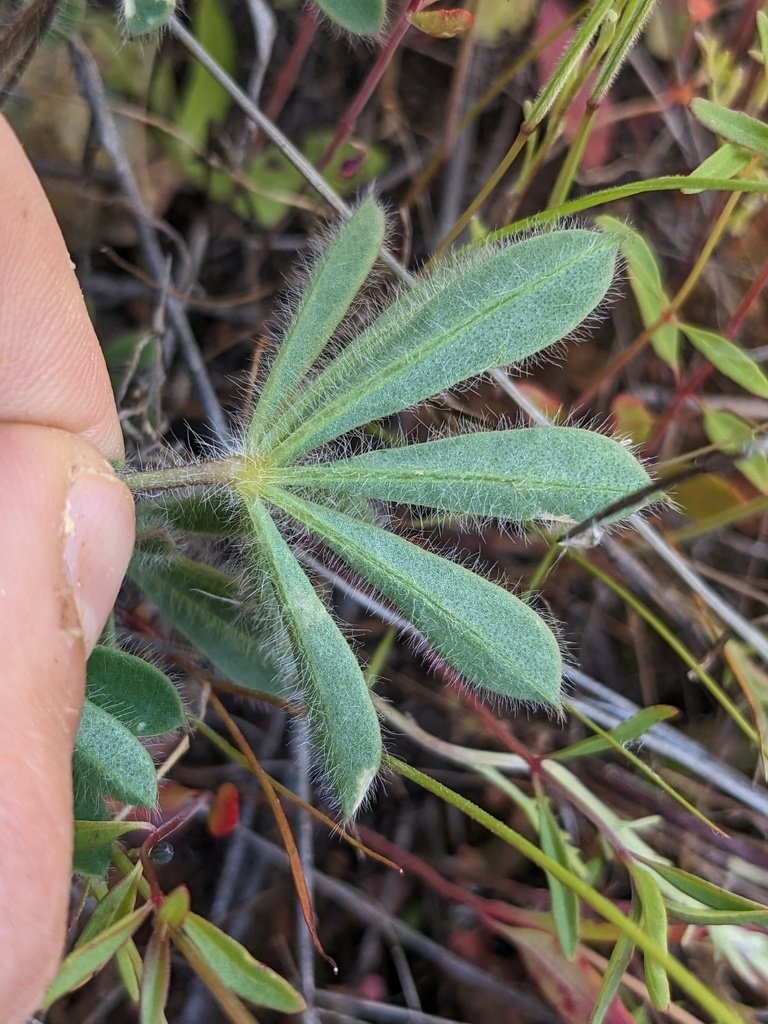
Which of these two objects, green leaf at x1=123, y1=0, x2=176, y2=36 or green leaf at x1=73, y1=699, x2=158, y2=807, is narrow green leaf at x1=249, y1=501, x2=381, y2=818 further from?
green leaf at x1=123, y1=0, x2=176, y2=36

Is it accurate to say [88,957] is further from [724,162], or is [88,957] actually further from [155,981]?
[724,162]

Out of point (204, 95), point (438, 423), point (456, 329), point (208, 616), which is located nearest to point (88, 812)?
point (208, 616)

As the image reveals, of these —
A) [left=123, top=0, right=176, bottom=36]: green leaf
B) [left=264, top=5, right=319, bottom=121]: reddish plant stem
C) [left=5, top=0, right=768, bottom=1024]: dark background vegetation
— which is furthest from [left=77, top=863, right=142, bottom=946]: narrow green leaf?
[left=264, top=5, right=319, bottom=121]: reddish plant stem

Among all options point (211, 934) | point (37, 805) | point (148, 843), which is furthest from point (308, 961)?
point (37, 805)

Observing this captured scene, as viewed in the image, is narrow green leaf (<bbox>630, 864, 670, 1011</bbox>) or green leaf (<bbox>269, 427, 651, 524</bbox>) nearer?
green leaf (<bbox>269, 427, 651, 524</bbox>)

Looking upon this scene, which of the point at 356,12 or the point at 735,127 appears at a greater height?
the point at 735,127
